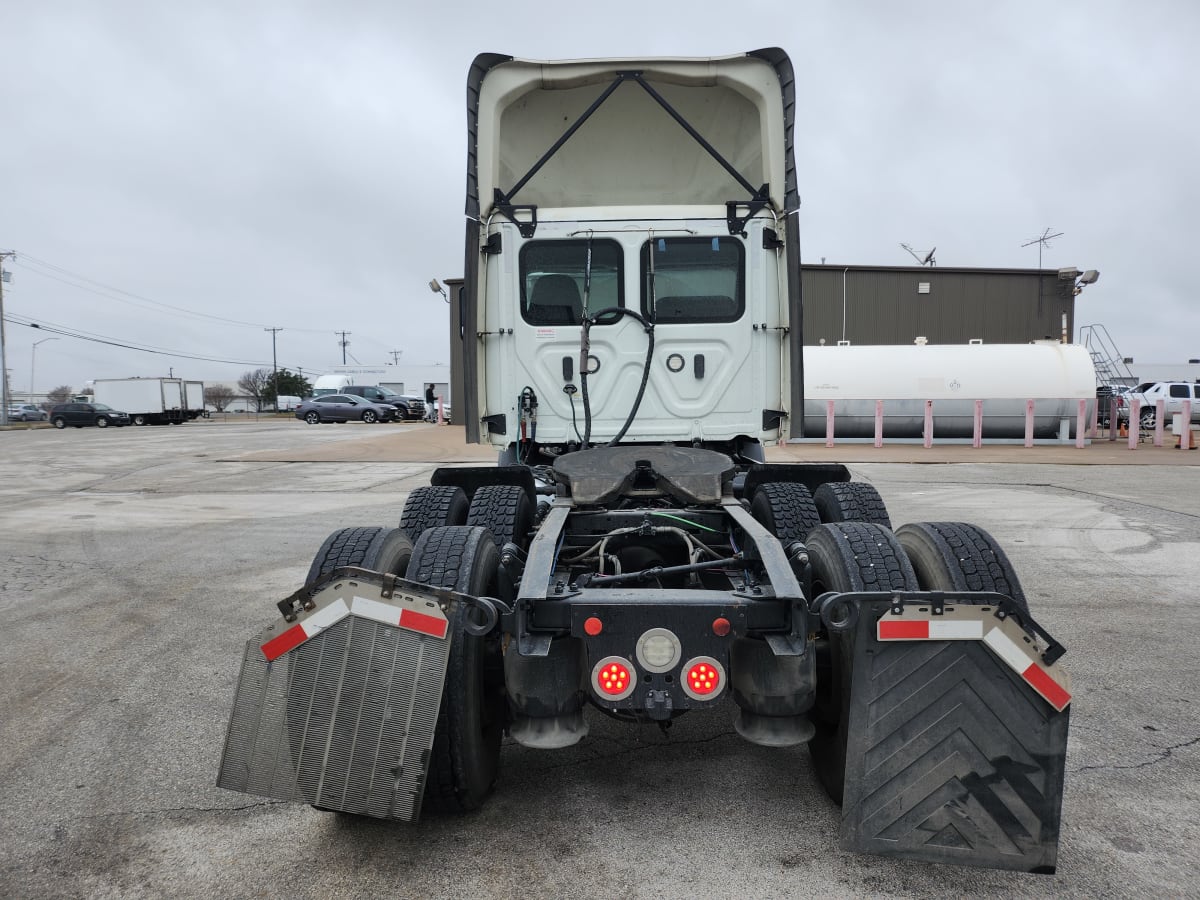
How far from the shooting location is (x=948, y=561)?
2.92m

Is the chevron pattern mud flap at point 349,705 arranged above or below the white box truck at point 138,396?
below

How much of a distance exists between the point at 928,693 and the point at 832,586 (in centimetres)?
55

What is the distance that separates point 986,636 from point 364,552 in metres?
2.21

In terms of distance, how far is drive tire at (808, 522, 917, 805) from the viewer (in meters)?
2.63

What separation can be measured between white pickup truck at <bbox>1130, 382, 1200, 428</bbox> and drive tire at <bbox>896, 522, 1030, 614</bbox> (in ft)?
91.5

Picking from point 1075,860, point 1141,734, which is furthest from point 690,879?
point 1141,734

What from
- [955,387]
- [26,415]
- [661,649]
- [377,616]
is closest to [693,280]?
[661,649]

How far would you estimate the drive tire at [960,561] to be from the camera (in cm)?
285

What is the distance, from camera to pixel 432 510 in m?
4.42

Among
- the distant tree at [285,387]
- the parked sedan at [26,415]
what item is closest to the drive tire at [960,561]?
the parked sedan at [26,415]

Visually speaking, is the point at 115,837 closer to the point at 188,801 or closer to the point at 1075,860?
the point at 188,801

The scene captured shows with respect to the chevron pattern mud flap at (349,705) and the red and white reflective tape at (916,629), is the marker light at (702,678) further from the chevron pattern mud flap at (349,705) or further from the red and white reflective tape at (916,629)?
the chevron pattern mud flap at (349,705)

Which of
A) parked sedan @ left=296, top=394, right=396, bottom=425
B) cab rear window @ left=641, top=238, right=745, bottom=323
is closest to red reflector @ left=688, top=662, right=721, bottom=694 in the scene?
cab rear window @ left=641, top=238, right=745, bottom=323

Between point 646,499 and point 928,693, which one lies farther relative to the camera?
point 646,499
